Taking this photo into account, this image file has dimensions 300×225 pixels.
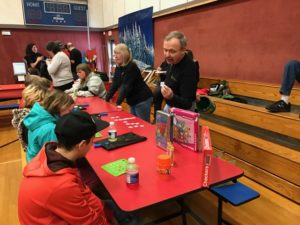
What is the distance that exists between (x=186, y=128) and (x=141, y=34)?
210 inches

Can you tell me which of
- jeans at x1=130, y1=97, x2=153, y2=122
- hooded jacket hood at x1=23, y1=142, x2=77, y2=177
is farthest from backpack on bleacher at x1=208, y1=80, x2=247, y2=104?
hooded jacket hood at x1=23, y1=142, x2=77, y2=177

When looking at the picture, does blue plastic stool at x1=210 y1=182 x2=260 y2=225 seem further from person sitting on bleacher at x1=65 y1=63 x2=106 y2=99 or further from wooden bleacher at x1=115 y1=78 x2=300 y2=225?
person sitting on bleacher at x1=65 y1=63 x2=106 y2=99

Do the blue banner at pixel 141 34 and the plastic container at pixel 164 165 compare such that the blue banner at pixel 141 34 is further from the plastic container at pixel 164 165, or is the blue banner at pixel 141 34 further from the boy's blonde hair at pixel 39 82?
the plastic container at pixel 164 165

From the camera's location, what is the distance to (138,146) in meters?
1.85

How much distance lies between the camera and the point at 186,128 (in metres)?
1.69

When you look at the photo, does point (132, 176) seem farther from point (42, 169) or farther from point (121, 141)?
point (121, 141)

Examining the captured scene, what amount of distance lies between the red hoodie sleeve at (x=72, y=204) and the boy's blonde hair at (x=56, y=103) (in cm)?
88

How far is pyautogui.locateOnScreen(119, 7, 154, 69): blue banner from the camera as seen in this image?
6160 millimetres

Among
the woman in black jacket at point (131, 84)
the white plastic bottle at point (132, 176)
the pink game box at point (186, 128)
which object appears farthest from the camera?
the woman in black jacket at point (131, 84)

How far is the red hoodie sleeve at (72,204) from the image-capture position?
40.3 inches

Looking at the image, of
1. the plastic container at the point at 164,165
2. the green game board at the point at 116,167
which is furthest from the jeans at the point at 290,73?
the green game board at the point at 116,167

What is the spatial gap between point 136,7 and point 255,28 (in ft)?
13.0

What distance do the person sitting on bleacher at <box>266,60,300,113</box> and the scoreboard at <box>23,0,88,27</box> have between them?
7.70 meters

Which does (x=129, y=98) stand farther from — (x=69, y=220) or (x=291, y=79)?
(x=69, y=220)
